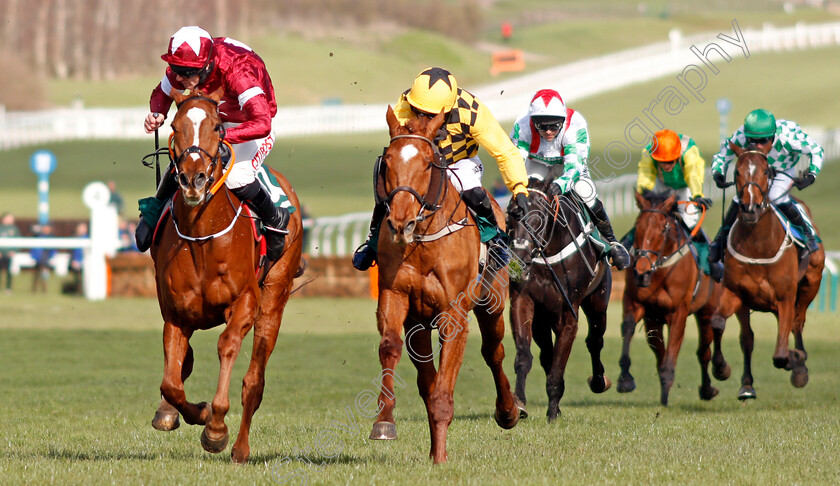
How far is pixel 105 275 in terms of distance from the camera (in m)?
19.4

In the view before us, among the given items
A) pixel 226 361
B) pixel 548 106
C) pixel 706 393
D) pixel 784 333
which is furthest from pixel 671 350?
pixel 226 361

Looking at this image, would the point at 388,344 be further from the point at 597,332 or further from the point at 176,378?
the point at 597,332

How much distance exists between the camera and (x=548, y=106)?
886 centimetres

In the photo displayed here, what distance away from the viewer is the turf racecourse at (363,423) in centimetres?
618

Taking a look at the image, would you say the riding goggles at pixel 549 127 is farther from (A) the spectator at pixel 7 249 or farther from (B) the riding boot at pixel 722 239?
(A) the spectator at pixel 7 249

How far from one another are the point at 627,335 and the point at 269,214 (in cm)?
451

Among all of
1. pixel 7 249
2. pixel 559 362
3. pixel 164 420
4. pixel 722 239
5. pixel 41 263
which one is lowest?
pixel 164 420

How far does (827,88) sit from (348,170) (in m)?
22.8

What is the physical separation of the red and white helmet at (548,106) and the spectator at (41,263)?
13.2m

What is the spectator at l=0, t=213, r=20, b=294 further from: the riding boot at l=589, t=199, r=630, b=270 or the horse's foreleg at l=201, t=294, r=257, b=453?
the horse's foreleg at l=201, t=294, r=257, b=453

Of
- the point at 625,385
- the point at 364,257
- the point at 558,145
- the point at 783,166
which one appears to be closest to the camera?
the point at 364,257

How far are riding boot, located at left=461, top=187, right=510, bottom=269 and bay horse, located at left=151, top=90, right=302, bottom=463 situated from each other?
1.27m

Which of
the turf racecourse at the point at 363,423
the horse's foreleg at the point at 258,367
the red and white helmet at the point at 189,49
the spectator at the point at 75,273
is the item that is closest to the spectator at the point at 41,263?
the spectator at the point at 75,273

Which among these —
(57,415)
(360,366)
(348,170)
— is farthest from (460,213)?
(348,170)
